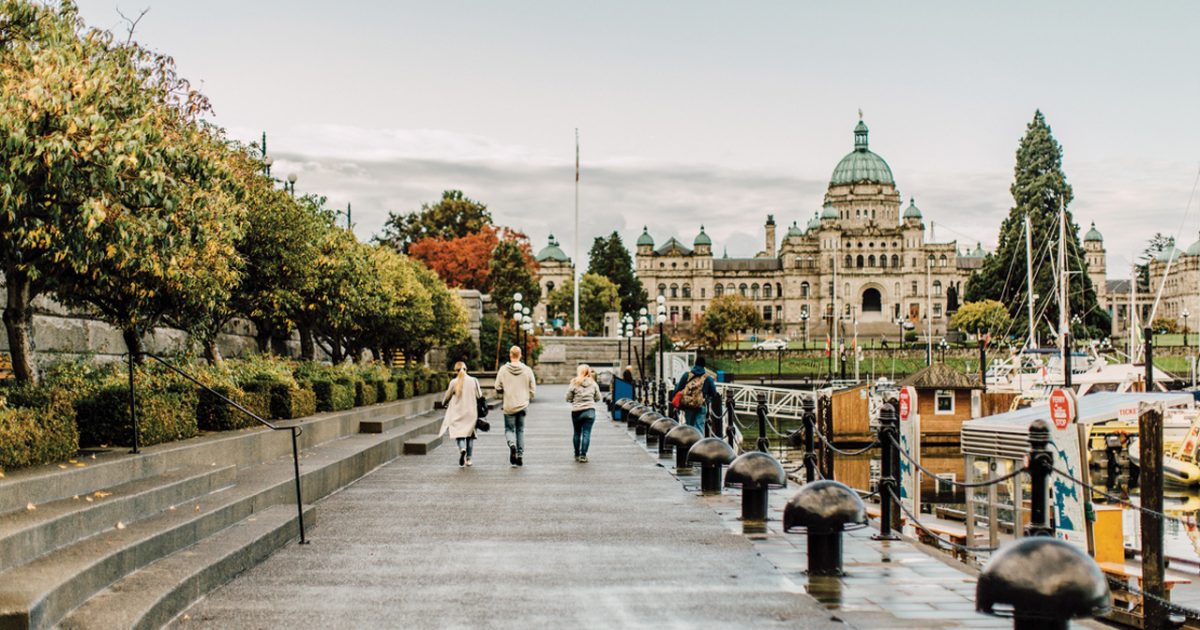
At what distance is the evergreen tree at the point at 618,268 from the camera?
5787 inches

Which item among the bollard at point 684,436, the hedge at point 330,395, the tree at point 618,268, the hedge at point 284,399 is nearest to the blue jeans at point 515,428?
the bollard at point 684,436

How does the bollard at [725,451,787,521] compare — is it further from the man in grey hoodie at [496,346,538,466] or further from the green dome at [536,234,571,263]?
the green dome at [536,234,571,263]

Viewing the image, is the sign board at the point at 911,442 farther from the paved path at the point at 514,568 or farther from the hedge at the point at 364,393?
the hedge at the point at 364,393

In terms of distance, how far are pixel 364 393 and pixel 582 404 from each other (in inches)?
284

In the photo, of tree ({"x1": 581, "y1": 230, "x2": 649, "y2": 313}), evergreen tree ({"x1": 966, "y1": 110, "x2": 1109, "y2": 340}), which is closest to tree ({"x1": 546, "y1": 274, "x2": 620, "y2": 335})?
tree ({"x1": 581, "y1": 230, "x2": 649, "y2": 313})

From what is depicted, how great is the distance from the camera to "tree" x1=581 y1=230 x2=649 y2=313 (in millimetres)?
147000

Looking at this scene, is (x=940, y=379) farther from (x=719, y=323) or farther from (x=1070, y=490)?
(x=719, y=323)

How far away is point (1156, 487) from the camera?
11.6 metres

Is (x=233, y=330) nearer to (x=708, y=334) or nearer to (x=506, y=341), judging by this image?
(x=506, y=341)

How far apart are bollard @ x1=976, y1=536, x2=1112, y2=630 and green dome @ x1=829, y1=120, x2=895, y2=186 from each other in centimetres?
15942

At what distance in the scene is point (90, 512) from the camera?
797 cm

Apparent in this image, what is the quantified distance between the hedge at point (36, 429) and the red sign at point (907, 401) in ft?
42.8

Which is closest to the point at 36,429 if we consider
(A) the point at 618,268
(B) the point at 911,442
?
(B) the point at 911,442

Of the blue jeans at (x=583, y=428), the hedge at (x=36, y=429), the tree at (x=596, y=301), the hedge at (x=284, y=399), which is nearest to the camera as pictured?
the hedge at (x=36, y=429)
